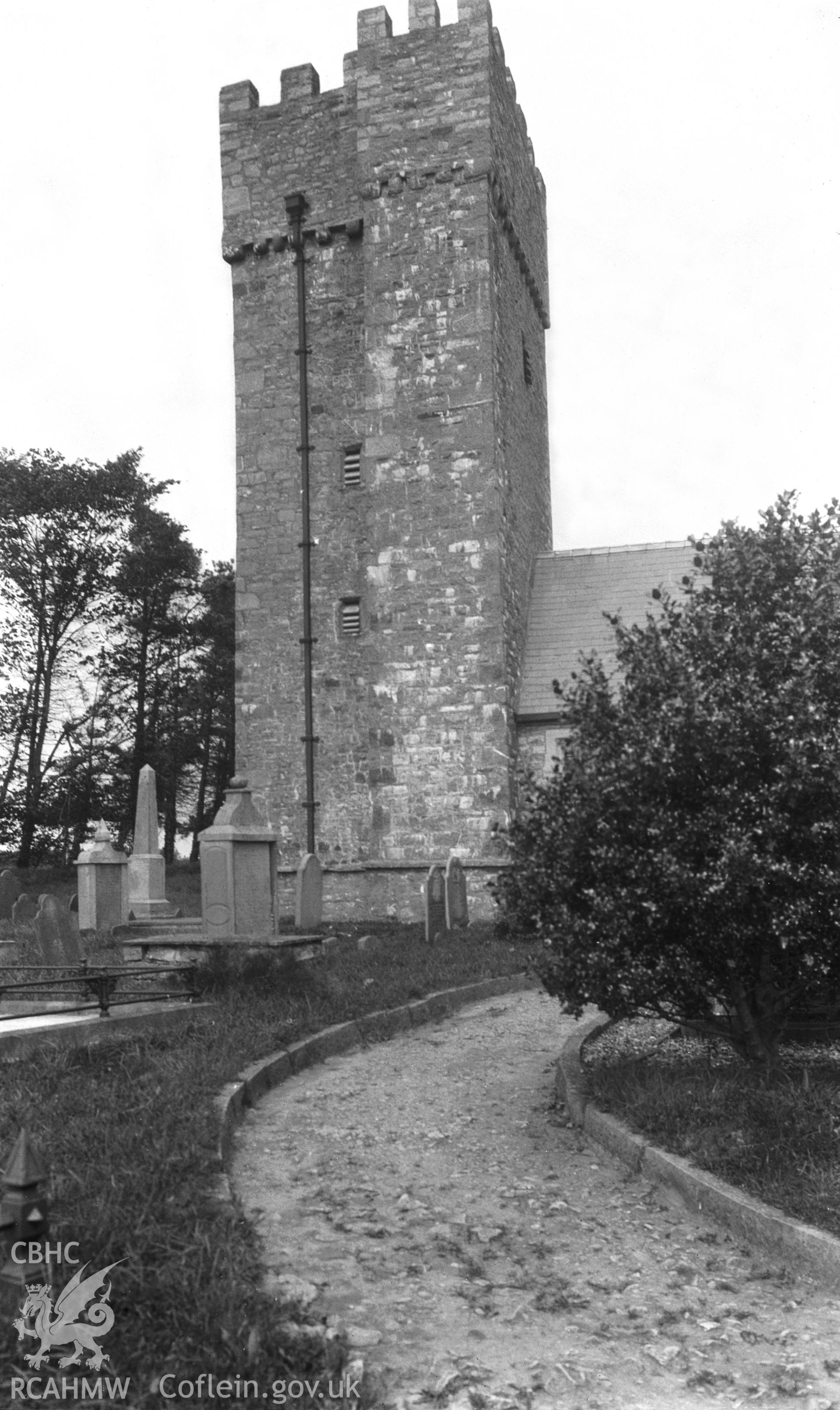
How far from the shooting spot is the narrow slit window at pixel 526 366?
21.0 metres

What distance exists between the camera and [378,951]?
12.9 meters

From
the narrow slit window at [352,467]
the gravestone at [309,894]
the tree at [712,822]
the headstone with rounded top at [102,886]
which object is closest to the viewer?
the tree at [712,822]

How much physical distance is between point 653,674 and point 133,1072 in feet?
12.6

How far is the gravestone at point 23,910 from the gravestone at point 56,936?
7.54m

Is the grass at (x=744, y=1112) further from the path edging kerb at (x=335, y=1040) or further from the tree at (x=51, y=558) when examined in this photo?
the tree at (x=51, y=558)

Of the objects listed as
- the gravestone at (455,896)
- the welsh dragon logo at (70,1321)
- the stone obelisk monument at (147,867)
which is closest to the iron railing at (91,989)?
the welsh dragon logo at (70,1321)

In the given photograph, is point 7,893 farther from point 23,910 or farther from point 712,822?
point 712,822

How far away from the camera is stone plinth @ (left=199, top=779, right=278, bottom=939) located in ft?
35.1

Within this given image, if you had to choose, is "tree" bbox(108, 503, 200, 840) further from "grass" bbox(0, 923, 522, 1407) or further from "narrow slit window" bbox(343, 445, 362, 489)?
"grass" bbox(0, 923, 522, 1407)

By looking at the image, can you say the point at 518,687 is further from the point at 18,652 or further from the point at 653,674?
the point at 18,652

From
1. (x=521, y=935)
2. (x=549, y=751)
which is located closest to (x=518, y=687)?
(x=549, y=751)

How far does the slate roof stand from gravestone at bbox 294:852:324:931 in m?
4.38

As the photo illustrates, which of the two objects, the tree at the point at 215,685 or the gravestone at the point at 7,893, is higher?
the tree at the point at 215,685

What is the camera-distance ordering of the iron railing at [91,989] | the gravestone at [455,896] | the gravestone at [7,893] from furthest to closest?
the gravestone at [7,893] → the gravestone at [455,896] → the iron railing at [91,989]
